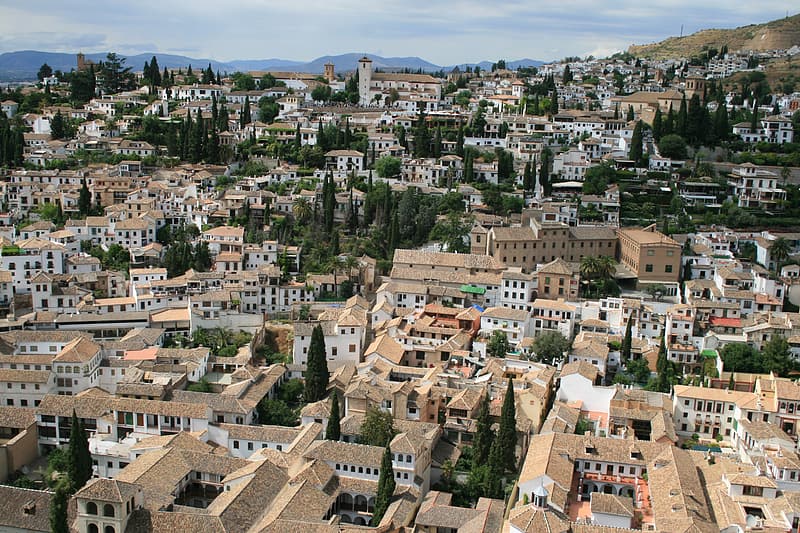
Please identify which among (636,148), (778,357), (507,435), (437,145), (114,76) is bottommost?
(507,435)

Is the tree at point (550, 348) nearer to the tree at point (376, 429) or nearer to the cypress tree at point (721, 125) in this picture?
the tree at point (376, 429)

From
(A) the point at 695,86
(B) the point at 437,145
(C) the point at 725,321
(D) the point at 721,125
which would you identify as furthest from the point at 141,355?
(A) the point at 695,86

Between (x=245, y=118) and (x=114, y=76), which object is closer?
(x=245, y=118)

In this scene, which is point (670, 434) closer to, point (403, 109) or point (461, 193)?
point (461, 193)

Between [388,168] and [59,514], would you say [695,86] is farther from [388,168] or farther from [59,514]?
[59,514]

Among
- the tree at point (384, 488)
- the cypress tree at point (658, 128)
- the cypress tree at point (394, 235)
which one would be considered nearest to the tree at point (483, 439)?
the tree at point (384, 488)

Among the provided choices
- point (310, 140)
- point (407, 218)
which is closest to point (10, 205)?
point (310, 140)

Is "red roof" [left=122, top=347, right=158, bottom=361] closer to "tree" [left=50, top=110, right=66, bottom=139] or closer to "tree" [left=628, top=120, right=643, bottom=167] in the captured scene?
"tree" [left=50, top=110, right=66, bottom=139]

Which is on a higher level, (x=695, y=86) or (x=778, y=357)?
(x=695, y=86)
